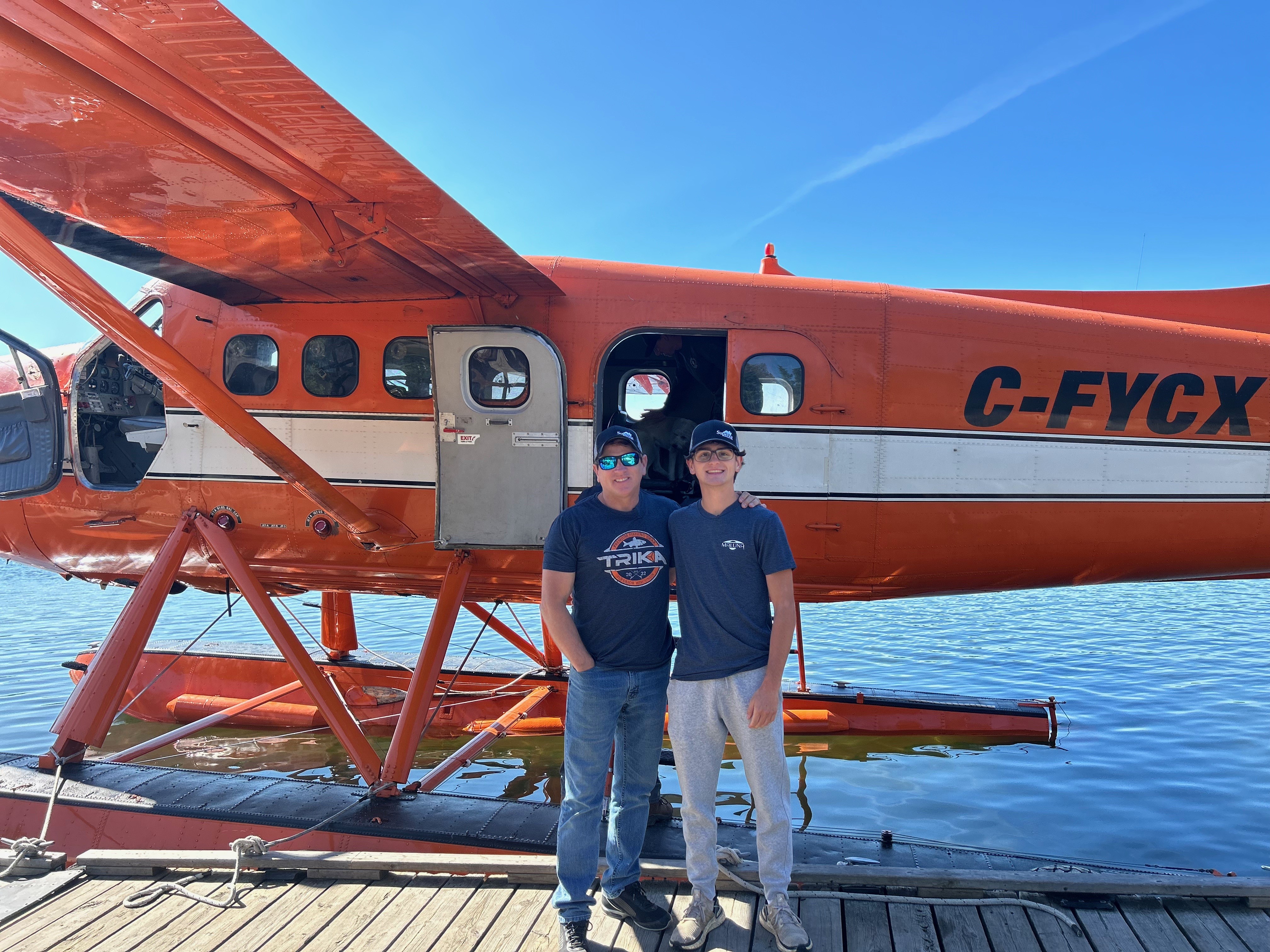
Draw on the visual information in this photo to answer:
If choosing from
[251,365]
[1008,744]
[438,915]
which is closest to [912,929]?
[438,915]

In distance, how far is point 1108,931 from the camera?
304cm

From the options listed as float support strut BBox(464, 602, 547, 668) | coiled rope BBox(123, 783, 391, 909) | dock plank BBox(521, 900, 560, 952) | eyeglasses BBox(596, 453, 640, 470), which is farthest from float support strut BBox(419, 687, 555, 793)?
eyeglasses BBox(596, 453, 640, 470)

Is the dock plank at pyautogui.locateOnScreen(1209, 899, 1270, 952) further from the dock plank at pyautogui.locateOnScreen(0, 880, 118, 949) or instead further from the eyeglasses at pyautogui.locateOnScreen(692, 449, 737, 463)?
the dock plank at pyautogui.locateOnScreen(0, 880, 118, 949)

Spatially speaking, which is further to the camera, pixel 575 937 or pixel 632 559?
pixel 632 559

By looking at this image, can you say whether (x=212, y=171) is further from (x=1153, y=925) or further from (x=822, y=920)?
(x=1153, y=925)

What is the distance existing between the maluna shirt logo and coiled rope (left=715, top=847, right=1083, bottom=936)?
1182mm

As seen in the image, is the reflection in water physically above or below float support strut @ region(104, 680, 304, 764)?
below

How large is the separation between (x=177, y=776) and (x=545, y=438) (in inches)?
142

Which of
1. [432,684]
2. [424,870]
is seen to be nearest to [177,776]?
[432,684]

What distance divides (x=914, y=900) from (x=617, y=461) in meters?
2.16

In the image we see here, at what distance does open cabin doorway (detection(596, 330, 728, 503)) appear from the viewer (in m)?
6.85

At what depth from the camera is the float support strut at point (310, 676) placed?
5.34m

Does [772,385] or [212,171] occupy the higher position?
[212,171]

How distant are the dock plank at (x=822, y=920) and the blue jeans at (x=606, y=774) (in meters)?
0.64
